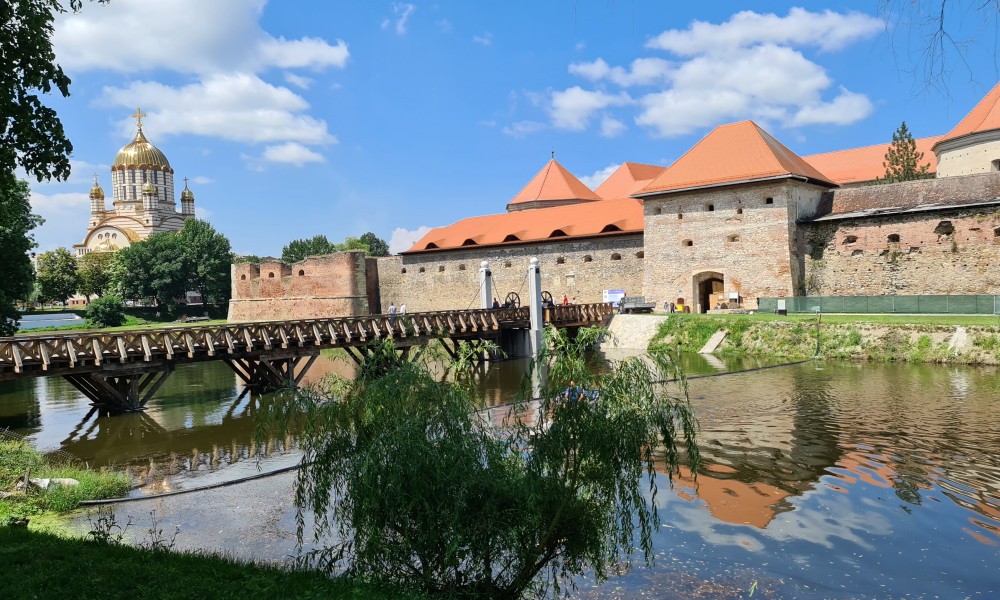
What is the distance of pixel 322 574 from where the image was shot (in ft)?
20.0

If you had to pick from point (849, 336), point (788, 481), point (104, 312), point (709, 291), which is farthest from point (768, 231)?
point (104, 312)

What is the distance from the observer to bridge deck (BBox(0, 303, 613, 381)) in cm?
1497

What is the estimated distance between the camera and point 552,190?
4359 centimetres

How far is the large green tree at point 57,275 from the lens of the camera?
61.9m

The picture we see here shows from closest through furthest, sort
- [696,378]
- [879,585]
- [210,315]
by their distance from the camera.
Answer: [879,585], [696,378], [210,315]

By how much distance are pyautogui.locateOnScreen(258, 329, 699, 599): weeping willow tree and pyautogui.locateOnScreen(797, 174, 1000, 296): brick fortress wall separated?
2226cm

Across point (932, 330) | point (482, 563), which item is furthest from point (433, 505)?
point (932, 330)

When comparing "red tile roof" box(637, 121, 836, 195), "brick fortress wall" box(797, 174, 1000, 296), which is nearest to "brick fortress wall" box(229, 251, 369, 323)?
"red tile roof" box(637, 121, 836, 195)

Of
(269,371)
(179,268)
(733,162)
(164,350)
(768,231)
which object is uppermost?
(733,162)

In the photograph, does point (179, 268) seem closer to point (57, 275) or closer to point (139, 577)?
point (57, 275)

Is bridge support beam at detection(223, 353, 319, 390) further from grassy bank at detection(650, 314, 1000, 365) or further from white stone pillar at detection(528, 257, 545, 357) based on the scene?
grassy bank at detection(650, 314, 1000, 365)

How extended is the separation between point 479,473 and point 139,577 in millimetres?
2758

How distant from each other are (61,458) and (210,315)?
143 ft

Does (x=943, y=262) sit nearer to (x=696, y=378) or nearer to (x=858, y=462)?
(x=696, y=378)
